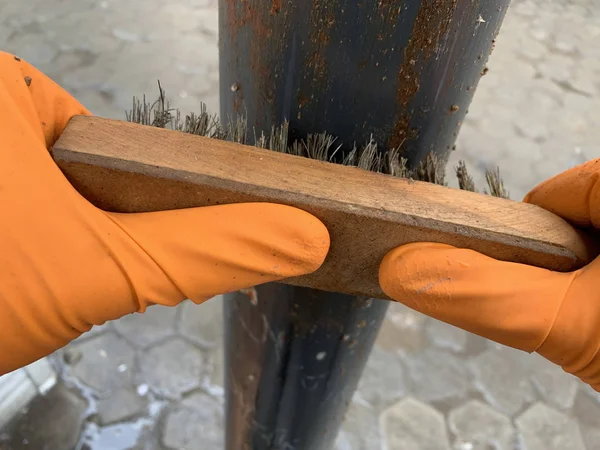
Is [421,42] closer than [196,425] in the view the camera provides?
Yes

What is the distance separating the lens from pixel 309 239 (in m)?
0.43

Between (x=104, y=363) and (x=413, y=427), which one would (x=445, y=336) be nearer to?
(x=413, y=427)

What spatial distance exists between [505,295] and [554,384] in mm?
→ 1293

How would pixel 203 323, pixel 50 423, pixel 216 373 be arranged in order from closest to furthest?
pixel 50 423 < pixel 216 373 < pixel 203 323

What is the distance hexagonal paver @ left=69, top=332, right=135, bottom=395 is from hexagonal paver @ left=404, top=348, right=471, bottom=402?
31.5 inches

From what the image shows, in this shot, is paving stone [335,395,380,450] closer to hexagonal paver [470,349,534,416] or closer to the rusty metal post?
hexagonal paver [470,349,534,416]

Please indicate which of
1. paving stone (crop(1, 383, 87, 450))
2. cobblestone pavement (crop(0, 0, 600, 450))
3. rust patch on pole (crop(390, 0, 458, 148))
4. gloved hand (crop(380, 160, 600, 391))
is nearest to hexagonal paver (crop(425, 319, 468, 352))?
cobblestone pavement (crop(0, 0, 600, 450))

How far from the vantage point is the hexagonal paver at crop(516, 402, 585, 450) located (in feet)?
4.59

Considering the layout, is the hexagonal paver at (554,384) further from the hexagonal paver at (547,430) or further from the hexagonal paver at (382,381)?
the hexagonal paver at (382,381)

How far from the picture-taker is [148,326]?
1.53 m

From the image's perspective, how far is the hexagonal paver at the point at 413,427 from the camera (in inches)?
54.2

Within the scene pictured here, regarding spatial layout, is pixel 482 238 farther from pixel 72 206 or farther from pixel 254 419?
pixel 254 419

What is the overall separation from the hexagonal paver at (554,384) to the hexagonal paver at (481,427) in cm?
16

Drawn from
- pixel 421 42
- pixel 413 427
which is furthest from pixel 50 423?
pixel 421 42
